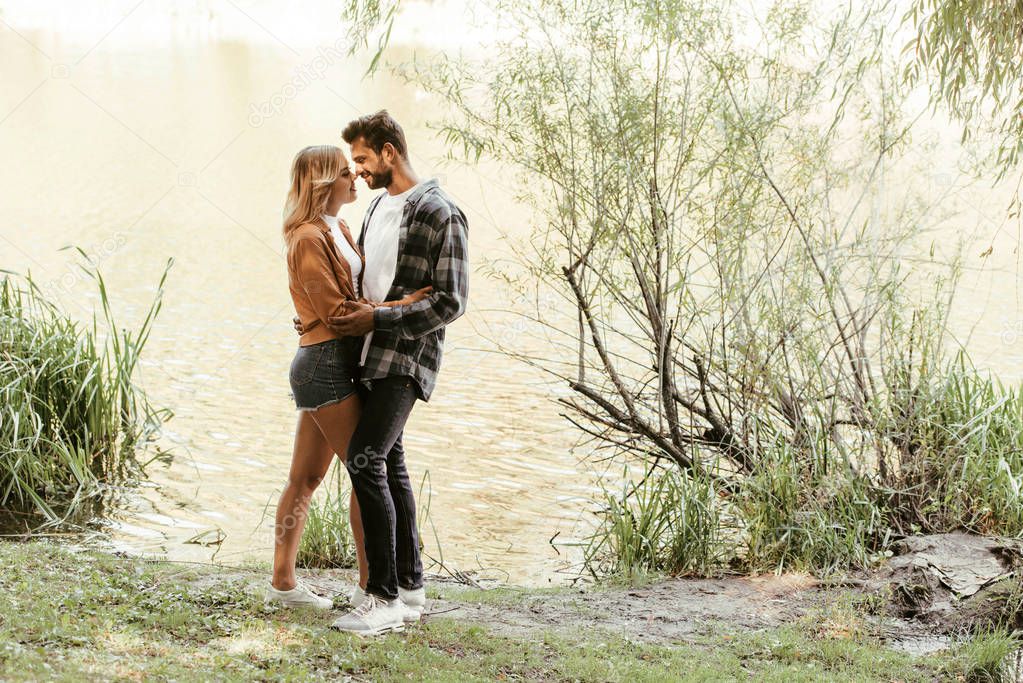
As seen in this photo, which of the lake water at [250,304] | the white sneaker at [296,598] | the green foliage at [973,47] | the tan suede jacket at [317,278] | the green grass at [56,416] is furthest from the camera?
the lake water at [250,304]

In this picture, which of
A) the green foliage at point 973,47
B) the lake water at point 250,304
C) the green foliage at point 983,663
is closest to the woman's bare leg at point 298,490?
the lake water at point 250,304

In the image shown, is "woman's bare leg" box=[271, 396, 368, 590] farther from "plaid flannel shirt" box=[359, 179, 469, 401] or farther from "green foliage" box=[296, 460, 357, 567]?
"green foliage" box=[296, 460, 357, 567]

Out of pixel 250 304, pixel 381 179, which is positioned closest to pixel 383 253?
pixel 381 179

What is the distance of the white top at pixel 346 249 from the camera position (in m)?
3.65

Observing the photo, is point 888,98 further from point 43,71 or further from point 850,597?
point 43,71

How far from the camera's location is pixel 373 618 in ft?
11.9

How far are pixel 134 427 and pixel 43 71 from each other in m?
43.7

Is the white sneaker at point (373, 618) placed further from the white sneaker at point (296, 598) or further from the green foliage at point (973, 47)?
the green foliage at point (973, 47)

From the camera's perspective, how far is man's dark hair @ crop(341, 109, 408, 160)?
12.0ft

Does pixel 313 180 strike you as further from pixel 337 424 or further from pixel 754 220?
pixel 754 220

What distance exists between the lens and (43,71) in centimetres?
4484

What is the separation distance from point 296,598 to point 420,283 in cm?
123

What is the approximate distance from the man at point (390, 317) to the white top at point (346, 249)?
0.04 metres

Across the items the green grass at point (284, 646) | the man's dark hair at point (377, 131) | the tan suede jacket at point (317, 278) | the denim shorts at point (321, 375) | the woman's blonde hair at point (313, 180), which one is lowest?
the green grass at point (284, 646)
